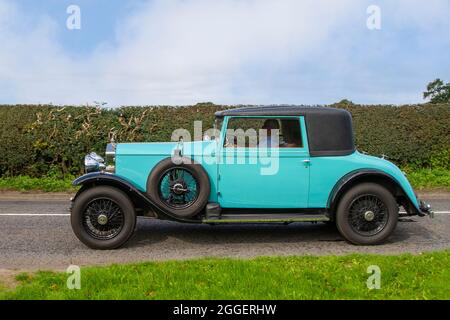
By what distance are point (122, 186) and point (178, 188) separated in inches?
27.5

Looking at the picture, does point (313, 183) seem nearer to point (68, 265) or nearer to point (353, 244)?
point (353, 244)

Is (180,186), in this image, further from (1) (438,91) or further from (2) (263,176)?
(1) (438,91)

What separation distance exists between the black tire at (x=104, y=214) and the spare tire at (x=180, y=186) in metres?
0.38

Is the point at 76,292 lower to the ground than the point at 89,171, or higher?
lower

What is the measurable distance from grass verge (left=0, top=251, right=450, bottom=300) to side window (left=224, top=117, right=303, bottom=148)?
168 centimetres

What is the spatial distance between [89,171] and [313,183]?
9.69 feet

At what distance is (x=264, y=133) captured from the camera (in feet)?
21.2

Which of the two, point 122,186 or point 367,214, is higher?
point 122,186

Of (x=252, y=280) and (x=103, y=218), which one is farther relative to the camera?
(x=103, y=218)

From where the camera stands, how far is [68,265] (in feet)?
17.9

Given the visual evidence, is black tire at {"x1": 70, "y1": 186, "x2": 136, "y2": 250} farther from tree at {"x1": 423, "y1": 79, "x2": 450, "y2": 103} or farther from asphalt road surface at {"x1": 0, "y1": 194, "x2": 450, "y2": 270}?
tree at {"x1": 423, "y1": 79, "x2": 450, "y2": 103}

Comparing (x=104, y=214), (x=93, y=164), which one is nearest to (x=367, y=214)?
(x=104, y=214)

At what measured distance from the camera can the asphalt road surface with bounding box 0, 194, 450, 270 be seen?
587cm
